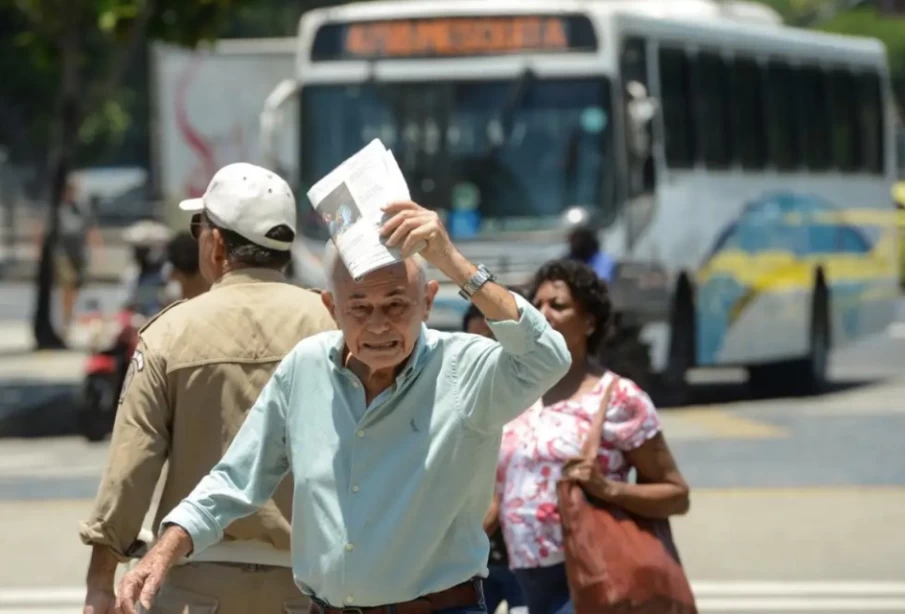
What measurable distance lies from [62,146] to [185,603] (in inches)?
673

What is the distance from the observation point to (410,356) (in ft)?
14.0

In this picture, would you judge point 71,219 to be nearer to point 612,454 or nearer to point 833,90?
point 833,90

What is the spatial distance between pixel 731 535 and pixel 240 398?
7185 millimetres

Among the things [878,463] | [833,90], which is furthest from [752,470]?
[833,90]

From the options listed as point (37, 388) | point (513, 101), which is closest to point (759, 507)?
point (513, 101)

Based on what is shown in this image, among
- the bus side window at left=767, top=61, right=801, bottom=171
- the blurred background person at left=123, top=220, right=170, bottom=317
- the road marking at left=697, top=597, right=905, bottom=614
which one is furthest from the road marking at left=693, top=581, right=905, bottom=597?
the bus side window at left=767, top=61, right=801, bottom=171

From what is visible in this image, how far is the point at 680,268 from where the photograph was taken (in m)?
18.0

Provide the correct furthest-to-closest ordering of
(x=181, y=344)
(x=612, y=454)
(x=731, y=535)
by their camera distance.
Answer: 1. (x=731, y=535)
2. (x=612, y=454)
3. (x=181, y=344)

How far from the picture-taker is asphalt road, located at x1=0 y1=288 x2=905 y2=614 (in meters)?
10.4

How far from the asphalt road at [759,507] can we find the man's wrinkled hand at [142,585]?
589 centimetres

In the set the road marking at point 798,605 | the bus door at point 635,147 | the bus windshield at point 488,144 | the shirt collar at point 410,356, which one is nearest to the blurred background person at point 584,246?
the bus windshield at point 488,144

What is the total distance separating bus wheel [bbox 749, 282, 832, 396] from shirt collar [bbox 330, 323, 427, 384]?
1611 cm

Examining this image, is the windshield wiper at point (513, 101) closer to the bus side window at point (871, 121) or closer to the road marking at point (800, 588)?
the bus side window at point (871, 121)

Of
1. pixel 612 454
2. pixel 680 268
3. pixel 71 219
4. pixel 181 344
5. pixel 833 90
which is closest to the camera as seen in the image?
pixel 181 344
